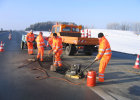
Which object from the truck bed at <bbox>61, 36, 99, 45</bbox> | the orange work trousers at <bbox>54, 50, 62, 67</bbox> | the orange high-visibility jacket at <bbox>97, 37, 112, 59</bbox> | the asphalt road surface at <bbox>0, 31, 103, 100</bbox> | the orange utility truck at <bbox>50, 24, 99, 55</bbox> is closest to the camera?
the asphalt road surface at <bbox>0, 31, 103, 100</bbox>

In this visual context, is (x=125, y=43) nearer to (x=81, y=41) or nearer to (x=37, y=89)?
(x=81, y=41)

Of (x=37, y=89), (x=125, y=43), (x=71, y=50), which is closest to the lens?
(x=37, y=89)

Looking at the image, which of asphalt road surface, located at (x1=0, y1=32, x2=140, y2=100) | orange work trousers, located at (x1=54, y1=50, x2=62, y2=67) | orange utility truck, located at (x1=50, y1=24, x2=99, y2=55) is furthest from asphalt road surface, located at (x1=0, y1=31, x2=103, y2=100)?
orange utility truck, located at (x1=50, y1=24, x2=99, y2=55)

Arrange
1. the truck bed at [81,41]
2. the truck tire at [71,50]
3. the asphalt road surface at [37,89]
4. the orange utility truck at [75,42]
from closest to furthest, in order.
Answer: the asphalt road surface at [37,89], the truck bed at [81,41], the orange utility truck at [75,42], the truck tire at [71,50]

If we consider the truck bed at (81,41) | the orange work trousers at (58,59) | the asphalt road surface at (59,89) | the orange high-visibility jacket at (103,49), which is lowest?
the asphalt road surface at (59,89)

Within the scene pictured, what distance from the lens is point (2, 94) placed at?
13.5 feet

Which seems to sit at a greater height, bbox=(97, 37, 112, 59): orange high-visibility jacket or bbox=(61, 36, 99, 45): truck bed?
bbox=(61, 36, 99, 45): truck bed

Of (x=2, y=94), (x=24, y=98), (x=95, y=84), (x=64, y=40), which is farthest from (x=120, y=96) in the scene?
(x=64, y=40)

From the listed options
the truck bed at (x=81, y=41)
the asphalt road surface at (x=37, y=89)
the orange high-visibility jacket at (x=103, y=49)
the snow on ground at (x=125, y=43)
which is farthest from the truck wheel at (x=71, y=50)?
the orange high-visibility jacket at (x=103, y=49)

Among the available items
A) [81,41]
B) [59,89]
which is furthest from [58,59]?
[81,41]

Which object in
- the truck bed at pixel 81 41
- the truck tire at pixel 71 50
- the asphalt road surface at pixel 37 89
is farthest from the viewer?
the truck tire at pixel 71 50

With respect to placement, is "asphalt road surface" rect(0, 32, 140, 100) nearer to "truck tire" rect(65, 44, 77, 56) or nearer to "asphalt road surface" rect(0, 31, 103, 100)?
"asphalt road surface" rect(0, 31, 103, 100)

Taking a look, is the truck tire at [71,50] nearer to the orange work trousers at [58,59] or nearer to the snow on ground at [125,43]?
the snow on ground at [125,43]

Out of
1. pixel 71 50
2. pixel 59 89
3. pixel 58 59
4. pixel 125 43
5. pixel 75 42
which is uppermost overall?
pixel 75 42
